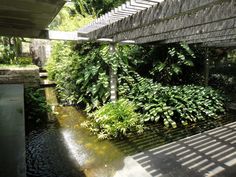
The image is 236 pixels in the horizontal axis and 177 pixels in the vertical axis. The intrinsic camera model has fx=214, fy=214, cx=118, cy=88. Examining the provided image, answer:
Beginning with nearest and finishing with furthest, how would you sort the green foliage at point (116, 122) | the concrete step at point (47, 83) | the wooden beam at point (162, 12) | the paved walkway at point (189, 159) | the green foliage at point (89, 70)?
1. the wooden beam at point (162, 12)
2. the paved walkway at point (189, 159)
3. the green foliage at point (116, 122)
4. the green foliage at point (89, 70)
5. the concrete step at point (47, 83)

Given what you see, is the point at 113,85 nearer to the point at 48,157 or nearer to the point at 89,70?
the point at 89,70

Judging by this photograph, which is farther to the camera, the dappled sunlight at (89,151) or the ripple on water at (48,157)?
the dappled sunlight at (89,151)

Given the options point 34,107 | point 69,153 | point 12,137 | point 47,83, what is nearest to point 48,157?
point 69,153

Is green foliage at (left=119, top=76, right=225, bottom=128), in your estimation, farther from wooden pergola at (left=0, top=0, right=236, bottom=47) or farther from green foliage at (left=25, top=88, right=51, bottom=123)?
green foliage at (left=25, top=88, right=51, bottom=123)

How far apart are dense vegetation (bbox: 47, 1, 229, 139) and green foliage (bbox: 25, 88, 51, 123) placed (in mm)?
1405

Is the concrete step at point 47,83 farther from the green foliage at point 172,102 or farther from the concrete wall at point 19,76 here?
the green foliage at point 172,102

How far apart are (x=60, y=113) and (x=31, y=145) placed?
2577 mm

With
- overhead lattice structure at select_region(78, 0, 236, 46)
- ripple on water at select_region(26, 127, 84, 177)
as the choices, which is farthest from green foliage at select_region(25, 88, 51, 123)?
overhead lattice structure at select_region(78, 0, 236, 46)

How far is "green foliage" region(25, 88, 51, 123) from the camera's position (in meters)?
6.48

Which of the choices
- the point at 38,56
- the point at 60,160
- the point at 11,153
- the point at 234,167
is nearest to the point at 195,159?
the point at 234,167

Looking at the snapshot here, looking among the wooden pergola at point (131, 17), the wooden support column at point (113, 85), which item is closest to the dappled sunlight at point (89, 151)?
the wooden support column at point (113, 85)

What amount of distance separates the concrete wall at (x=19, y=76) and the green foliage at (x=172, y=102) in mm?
2916

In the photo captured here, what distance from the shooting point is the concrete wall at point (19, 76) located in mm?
6793

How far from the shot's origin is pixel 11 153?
260 cm
